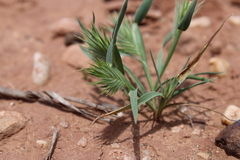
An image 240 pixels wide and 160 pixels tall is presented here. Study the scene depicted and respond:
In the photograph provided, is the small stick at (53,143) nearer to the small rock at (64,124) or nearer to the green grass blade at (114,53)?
the small rock at (64,124)

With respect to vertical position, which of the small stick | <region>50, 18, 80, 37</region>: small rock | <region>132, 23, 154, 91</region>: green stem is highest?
<region>132, 23, 154, 91</region>: green stem

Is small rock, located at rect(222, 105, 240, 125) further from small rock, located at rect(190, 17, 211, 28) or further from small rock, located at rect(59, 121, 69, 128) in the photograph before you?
small rock, located at rect(190, 17, 211, 28)

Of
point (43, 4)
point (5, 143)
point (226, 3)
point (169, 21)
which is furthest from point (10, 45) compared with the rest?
point (226, 3)

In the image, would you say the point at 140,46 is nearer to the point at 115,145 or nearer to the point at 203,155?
the point at 115,145

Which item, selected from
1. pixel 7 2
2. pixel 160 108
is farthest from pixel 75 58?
pixel 7 2

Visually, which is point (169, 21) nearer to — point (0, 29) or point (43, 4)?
point (43, 4)

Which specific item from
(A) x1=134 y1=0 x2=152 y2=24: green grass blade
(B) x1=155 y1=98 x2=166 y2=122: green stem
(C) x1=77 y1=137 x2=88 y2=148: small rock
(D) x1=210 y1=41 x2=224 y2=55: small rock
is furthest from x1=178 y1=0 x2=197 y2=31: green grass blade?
(D) x1=210 y1=41 x2=224 y2=55: small rock

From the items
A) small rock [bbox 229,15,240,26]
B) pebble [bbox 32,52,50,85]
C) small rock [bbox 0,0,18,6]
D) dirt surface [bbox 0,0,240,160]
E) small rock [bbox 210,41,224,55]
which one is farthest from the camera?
small rock [bbox 0,0,18,6]
